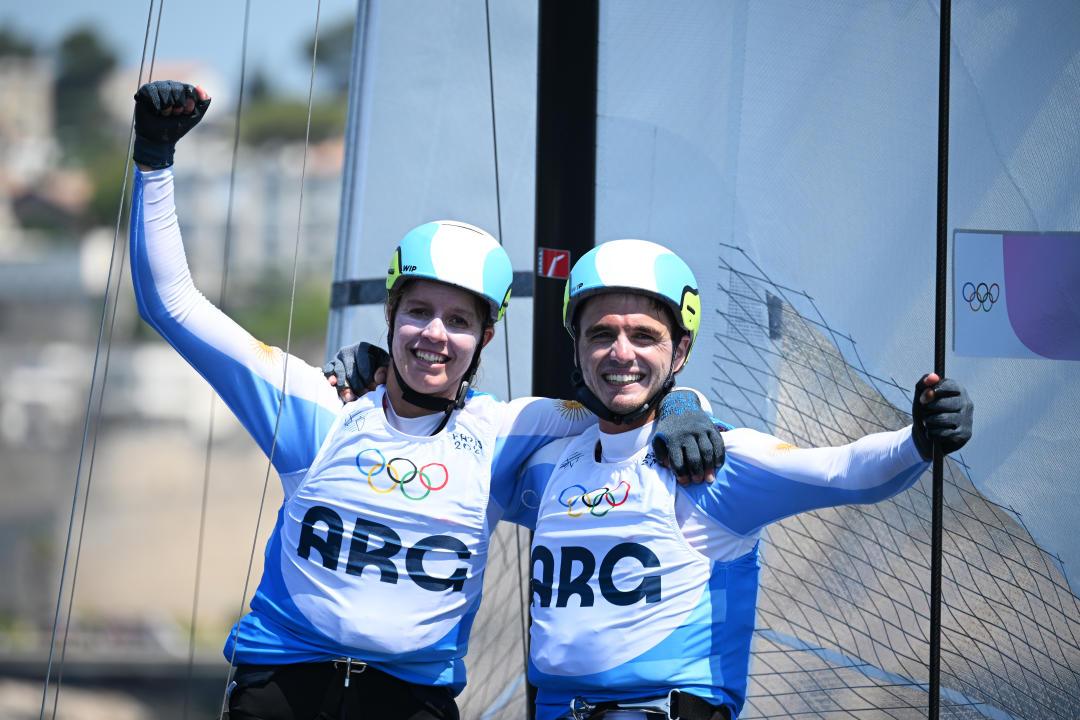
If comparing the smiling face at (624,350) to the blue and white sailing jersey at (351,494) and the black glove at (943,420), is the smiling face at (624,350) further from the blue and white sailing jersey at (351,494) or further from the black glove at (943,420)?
the black glove at (943,420)

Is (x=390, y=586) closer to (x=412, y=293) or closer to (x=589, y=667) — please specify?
(x=589, y=667)

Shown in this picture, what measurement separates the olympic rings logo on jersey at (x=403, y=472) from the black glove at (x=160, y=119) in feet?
2.13

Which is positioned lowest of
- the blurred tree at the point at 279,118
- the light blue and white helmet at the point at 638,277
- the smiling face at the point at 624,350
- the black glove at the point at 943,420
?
the black glove at the point at 943,420

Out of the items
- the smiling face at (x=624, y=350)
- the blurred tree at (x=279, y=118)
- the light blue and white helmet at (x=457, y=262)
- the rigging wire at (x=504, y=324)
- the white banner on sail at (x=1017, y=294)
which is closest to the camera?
the smiling face at (x=624, y=350)

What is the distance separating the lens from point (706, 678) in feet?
5.27

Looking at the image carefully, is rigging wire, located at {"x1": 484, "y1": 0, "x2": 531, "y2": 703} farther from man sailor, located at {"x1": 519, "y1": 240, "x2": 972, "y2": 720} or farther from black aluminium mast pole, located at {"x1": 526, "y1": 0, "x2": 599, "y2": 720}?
man sailor, located at {"x1": 519, "y1": 240, "x2": 972, "y2": 720}

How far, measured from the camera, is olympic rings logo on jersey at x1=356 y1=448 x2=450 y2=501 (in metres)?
1.77

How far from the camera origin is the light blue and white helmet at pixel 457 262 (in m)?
1.82

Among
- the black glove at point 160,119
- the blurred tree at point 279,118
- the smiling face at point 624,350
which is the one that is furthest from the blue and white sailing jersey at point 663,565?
the blurred tree at point 279,118

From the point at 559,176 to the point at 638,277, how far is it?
0.69 meters

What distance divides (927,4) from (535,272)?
43.2 inches

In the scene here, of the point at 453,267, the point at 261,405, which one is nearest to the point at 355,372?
the point at 261,405

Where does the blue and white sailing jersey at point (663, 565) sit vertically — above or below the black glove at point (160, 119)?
below

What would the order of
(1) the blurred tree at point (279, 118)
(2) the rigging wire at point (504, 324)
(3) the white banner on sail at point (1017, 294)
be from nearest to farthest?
(3) the white banner on sail at point (1017, 294), (2) the rigging wire at point (504, 324), (1) the blurred tree at point (279, 118)
